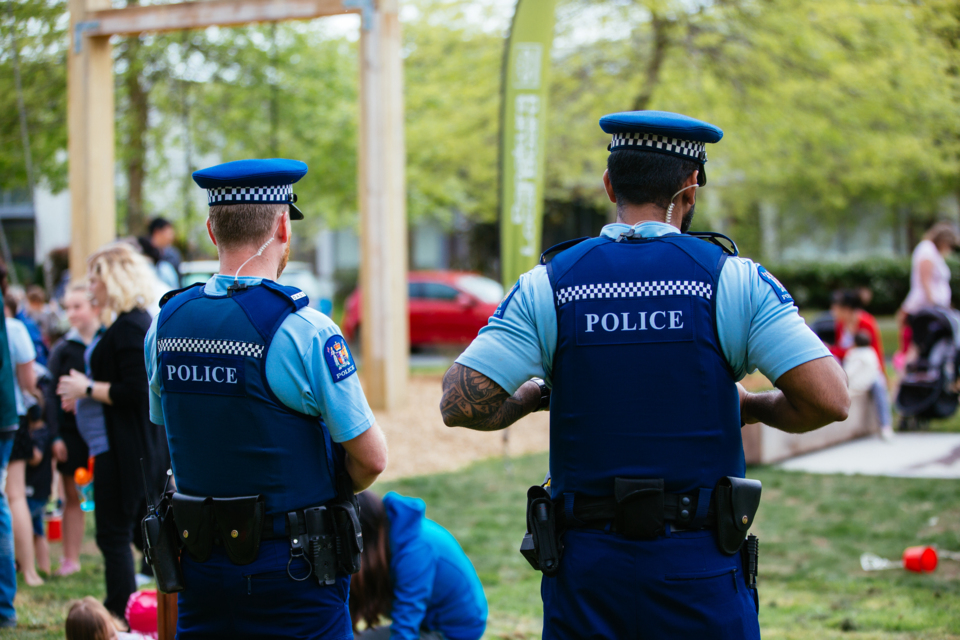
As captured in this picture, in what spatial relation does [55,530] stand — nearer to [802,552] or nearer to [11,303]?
[11,303]

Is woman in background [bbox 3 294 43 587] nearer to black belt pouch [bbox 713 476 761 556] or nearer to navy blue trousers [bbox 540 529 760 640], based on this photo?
navy blue trousers [bbox 540 529 760 640]

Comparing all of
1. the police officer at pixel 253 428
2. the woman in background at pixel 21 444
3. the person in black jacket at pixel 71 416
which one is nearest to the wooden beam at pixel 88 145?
the person in black jacket at pixel 71 416

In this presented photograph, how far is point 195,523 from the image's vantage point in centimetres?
236

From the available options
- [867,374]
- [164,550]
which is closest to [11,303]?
[164,550]

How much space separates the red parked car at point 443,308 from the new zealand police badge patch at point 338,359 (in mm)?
14733

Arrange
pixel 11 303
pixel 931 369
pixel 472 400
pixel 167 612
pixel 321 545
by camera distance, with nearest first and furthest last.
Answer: pixel 472 400 < pixel 321 545 < pixel 167 612 < pixel 11 303 < pixel 931 369

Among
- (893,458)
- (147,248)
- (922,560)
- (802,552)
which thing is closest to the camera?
(922,560)

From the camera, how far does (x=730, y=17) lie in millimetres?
13320

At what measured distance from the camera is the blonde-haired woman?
419 centimetres

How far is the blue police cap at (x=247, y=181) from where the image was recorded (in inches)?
94.7

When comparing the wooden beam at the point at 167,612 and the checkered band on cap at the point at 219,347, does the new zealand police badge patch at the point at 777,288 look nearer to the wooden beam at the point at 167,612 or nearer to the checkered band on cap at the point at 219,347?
the checkered band on cap at the point at 219,347

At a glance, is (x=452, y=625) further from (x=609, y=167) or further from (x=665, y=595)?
(x=609, y=167)

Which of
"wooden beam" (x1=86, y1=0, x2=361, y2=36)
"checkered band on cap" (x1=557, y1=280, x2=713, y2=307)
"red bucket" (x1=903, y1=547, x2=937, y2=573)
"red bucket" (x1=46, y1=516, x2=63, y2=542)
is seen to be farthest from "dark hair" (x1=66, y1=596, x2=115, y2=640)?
"wooden beam" (x1=86, y1=0, x2=361, y2=36)

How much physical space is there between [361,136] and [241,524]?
311 inches
